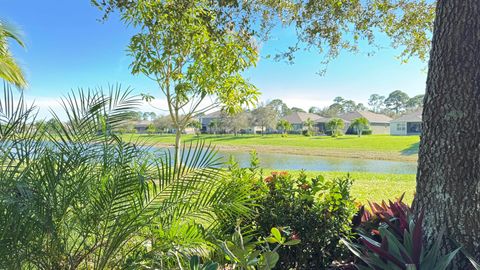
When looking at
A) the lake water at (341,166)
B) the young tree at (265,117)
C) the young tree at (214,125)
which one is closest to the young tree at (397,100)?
the young tree at (265,117)

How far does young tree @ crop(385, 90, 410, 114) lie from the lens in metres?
88.6

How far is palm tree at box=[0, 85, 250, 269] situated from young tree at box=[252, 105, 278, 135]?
185 feet

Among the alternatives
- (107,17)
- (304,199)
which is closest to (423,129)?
(304,199)

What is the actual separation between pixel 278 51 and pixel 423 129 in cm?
312

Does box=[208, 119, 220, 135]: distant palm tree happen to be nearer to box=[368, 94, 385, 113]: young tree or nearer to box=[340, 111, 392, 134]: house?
box=[340, 111, 392, 134]: house

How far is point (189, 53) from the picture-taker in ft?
16.3

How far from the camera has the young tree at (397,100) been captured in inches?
3490

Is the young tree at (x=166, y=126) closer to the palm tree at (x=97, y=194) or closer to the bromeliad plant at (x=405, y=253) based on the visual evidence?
the palm tree at (x=97, y=194)

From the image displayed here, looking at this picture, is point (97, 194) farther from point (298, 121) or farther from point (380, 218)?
point (298, 121)

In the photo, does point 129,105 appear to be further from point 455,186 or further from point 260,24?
point 260,24

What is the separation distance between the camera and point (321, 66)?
5715 millimetres

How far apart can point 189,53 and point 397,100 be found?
94.9 metres

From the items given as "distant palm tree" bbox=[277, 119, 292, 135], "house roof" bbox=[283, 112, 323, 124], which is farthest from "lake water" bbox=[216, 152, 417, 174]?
"house roof" bbox=[283, 112, 323, 124]

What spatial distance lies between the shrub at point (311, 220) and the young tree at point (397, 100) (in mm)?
93656
